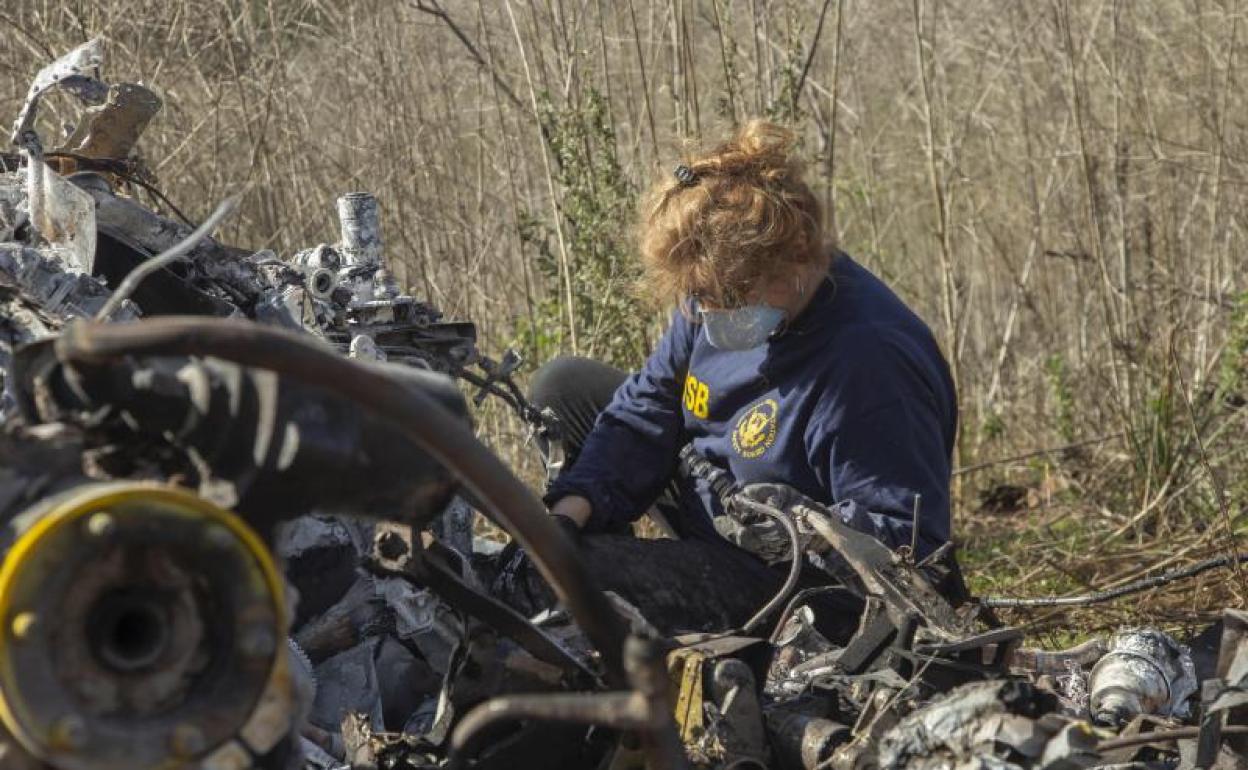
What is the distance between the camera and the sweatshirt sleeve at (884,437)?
3.19 metres

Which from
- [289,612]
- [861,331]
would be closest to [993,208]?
[861,331]

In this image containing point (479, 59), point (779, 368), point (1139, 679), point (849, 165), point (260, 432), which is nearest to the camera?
point (260, 432)

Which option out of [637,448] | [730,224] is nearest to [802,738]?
[730,224]

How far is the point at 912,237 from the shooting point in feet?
22.4

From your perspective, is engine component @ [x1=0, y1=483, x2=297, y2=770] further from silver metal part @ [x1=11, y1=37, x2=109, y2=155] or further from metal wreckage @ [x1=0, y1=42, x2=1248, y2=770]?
silver metal part @ [x1=11, y1=37, x2=109, y2=155]

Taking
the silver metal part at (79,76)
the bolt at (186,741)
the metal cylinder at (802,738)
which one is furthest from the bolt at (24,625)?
the silver metal part at (79,76)

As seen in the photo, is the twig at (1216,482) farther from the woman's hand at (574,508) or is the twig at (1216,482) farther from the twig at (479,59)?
the twig at (479,59)

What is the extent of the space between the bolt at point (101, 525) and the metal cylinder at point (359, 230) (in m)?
1.82

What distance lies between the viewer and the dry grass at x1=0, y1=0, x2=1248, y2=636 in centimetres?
493

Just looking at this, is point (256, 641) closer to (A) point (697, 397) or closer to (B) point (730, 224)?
(B) point (730, 224)

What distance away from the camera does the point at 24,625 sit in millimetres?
1513

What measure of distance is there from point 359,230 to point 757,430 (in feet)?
3.14

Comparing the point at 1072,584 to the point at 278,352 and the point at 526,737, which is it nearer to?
the point at 526,737

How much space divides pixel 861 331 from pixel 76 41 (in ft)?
9.60
